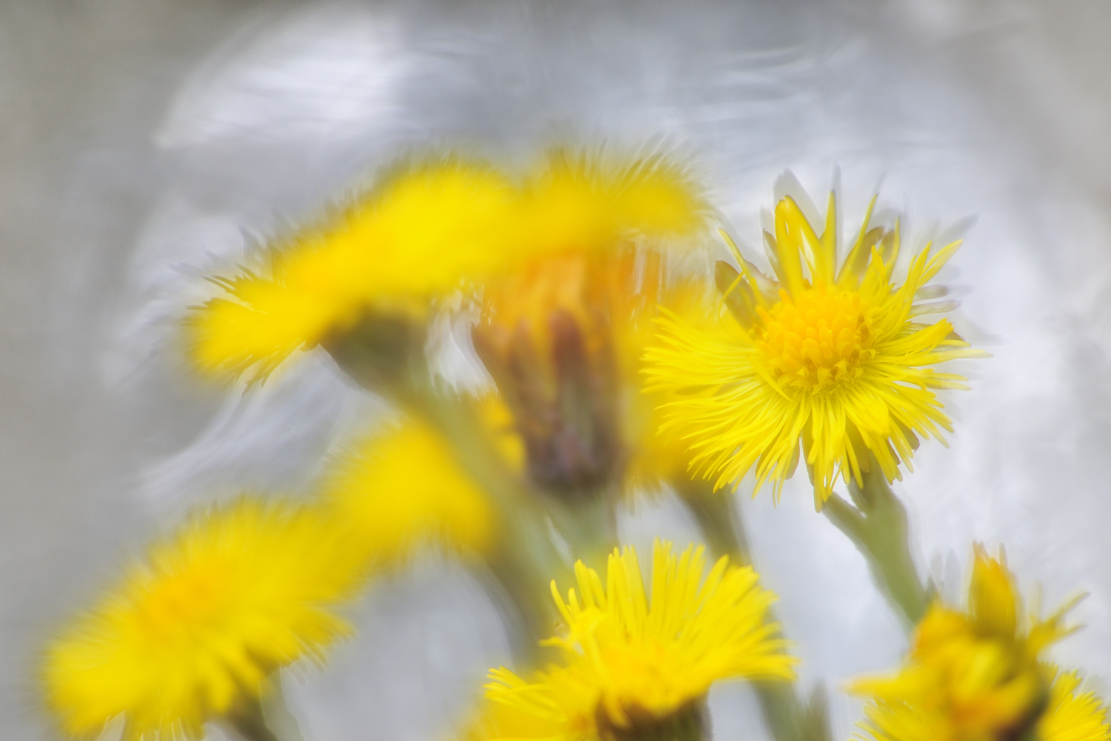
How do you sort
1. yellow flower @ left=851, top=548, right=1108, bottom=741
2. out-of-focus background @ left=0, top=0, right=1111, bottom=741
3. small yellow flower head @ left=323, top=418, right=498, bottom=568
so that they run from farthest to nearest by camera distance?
out-of-focus background @ left=0, top=0, right=1111, bottom=741, small yellow flower head @ left=323, top=418, right=498, bottom=568, yellow flower @ left=851, top=548, right=1108, bottom=741

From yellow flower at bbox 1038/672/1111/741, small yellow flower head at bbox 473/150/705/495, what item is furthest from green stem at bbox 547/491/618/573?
yellow flower at bbox 1038/672/1111/741

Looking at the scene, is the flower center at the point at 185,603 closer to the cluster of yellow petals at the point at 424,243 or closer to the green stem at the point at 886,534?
the cluster of yellow petals at the point at 424,243

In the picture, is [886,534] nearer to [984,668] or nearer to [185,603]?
[984,668]

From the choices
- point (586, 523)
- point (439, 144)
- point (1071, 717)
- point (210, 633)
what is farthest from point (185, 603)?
point (439, 144)

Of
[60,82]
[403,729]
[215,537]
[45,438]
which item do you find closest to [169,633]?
[215,537]

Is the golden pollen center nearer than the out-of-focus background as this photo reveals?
Yes

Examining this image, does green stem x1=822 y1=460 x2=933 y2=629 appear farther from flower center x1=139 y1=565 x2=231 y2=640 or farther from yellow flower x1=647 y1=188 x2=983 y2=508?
flower center x1=139 y1=565 x2=231 y2=640
